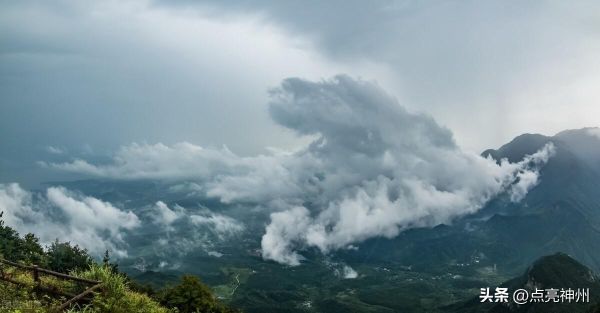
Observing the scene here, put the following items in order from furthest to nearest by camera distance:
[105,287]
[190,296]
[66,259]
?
1. [190,296]
2. [66,259]
3. [105,287]

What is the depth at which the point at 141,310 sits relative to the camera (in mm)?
32625

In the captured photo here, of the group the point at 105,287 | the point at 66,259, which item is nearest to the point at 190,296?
the point at 66,259

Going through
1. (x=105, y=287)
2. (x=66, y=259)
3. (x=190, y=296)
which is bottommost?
(x=105, y=287)

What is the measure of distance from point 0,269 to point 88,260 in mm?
35974

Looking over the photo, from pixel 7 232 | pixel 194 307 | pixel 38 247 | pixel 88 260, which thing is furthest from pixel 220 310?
pixel 7 232

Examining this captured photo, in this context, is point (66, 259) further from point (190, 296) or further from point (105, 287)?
point (105, 287)

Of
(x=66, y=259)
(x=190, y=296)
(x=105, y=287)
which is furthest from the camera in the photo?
(x=190, y=296)

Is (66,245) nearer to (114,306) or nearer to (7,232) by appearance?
(7,232)

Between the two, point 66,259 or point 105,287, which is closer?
point 105,287

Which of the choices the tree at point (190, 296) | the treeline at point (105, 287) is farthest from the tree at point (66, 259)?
the tree at point (190, 296)

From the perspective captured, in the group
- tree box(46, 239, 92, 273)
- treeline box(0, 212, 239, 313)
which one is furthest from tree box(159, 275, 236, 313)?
tree box(46, 239, 92, 273)

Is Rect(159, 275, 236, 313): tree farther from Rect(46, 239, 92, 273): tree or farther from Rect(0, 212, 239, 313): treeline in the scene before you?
Rect(46, 239, 92, 273): tree

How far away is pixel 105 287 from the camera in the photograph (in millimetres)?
31922

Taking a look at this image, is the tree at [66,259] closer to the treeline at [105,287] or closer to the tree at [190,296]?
the treeline at [105,287]
